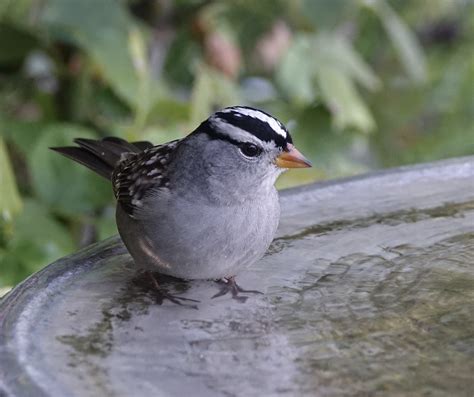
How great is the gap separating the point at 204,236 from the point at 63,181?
4.05 ft

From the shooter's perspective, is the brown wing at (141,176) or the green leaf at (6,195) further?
the green leaf at (6,195)

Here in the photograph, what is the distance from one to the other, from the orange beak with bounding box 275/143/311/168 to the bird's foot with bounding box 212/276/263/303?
28cm

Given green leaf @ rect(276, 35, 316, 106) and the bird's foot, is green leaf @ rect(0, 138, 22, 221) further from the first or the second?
green leaf @ rect(276, 35, 316, 106)

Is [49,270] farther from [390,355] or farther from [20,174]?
[20,174]

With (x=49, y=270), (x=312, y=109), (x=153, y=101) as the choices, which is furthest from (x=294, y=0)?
(x=49, y=270)

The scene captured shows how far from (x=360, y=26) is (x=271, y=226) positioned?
2.99 meters

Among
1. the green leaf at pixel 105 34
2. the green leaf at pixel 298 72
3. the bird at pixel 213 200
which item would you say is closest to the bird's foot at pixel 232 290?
the bird at pixel 213 200

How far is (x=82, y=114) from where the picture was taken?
3.80 m

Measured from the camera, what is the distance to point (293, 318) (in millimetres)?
1893

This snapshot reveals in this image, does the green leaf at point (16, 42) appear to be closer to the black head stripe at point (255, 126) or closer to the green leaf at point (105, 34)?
the green leaf at point (105, 34)

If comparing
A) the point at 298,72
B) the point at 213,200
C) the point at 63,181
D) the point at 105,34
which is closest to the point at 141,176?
the point at 213,200

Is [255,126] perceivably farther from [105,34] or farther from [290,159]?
[105,34]

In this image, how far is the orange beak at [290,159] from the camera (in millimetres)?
2236

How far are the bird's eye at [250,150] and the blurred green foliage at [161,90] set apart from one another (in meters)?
0.82
